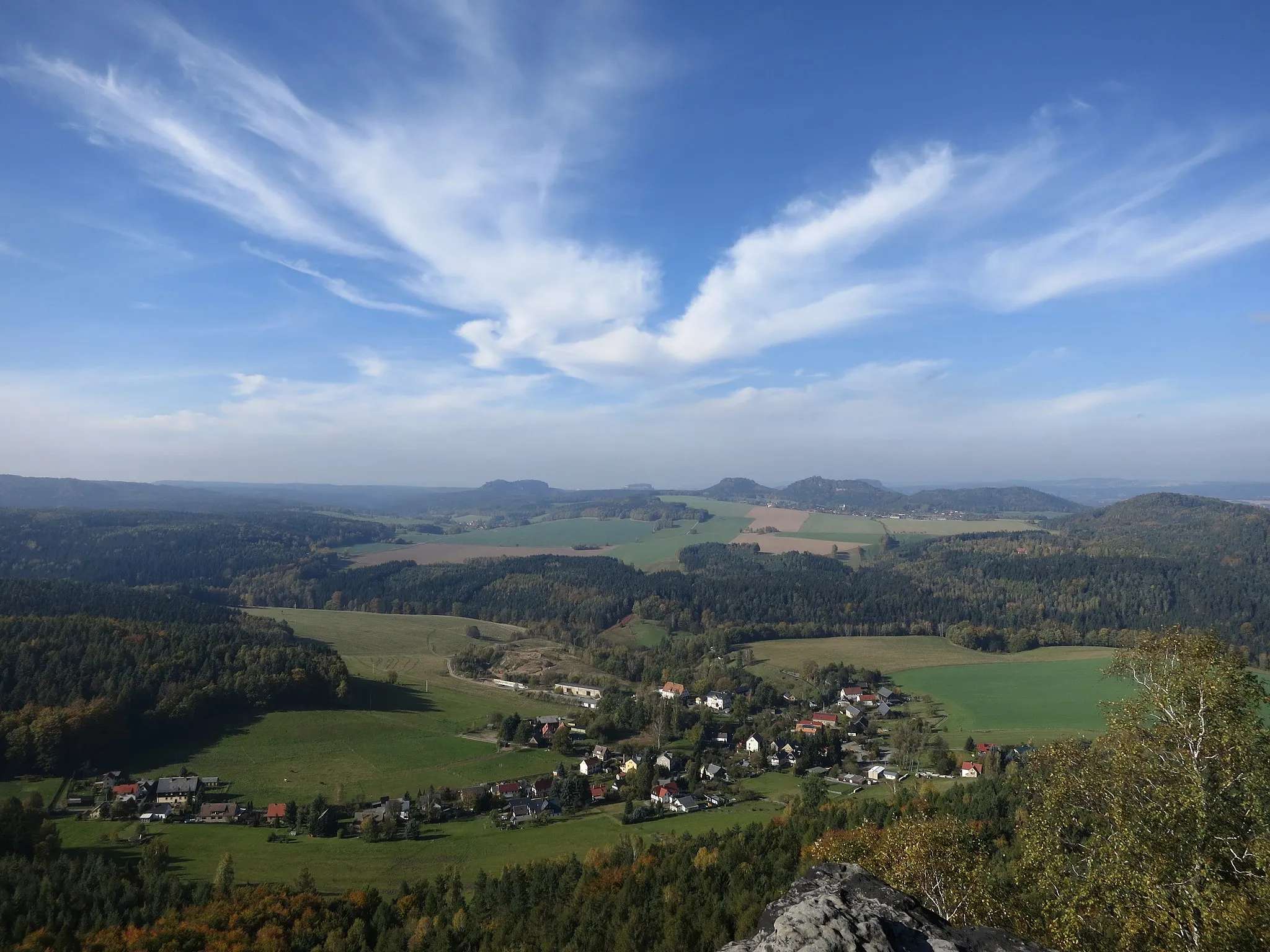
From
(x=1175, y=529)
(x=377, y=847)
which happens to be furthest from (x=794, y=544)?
(x=377, y=847)

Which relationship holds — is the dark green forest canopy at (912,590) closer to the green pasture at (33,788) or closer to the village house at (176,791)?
the village house at (176,791)

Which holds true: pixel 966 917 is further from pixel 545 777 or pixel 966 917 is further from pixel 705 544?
pixel 705 544

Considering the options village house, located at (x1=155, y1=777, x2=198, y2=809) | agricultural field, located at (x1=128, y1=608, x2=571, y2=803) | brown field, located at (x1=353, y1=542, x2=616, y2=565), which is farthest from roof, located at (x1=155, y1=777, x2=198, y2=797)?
brown field, located at (x1=353, y1=542, x2=616, y2=565)

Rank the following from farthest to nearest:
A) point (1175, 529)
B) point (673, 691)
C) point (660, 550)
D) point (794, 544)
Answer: point (660, 550) → point (794, 544) → point (1175, 529) → point (673, 691)

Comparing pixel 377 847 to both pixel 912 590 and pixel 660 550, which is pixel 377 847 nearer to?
pixel 912 590

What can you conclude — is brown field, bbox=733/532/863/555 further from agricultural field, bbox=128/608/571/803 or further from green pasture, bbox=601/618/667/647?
agricultural field, bbox=128/608/571/803

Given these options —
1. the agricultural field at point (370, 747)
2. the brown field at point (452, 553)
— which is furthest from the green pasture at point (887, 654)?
the brown field at point (452, 553)
